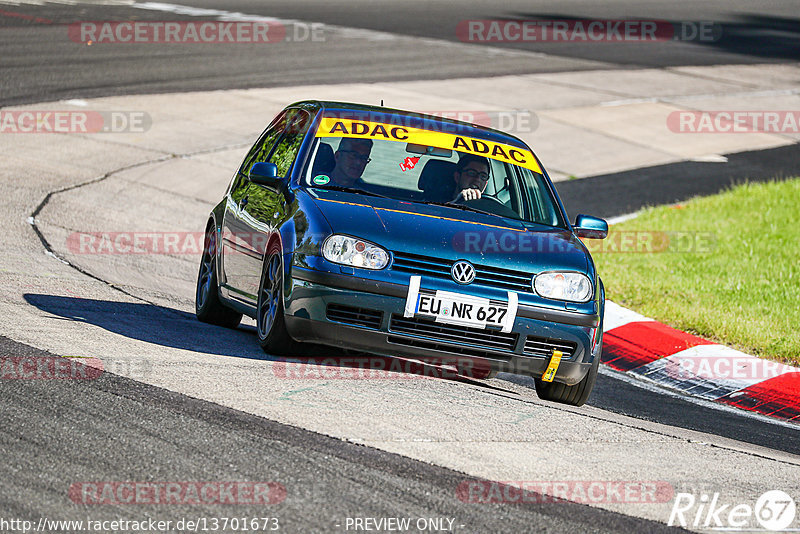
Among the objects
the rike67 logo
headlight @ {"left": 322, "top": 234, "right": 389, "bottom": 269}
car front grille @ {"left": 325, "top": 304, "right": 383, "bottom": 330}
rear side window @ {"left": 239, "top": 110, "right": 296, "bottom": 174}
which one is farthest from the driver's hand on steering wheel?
the rike67 logo

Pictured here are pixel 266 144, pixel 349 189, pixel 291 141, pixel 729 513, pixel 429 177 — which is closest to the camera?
pixel 729 513

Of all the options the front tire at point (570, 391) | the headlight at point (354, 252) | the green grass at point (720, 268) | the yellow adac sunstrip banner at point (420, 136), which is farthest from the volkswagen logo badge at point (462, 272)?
the green grass at point (720, 268)

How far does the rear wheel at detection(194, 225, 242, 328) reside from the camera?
880 centimetres

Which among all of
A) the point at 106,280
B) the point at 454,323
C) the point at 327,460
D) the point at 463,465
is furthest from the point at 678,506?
the point at 106,280

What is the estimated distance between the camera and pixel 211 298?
880cm

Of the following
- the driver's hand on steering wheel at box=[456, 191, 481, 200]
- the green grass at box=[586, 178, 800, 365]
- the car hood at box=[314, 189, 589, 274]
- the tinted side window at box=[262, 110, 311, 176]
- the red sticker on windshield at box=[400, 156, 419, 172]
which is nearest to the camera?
the car hood at box=[314, 189, 589, 274]

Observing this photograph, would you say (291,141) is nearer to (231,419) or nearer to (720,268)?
(231,419)

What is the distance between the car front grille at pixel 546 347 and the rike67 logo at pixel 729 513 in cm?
177

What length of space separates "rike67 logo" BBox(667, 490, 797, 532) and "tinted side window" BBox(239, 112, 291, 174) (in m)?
4.61

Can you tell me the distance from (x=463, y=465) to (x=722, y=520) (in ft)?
3.70

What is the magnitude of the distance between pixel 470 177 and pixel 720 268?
507cm

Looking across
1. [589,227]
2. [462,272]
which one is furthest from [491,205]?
[462,272]

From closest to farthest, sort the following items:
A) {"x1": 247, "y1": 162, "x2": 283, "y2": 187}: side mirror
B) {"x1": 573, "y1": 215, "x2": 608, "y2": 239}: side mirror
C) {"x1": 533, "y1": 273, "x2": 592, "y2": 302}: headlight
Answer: {"x1": 533, "y1": 273, "x2": 592, "y2": 302}: headlight
{"x1": 247, "y1": 162, "x2": 283, "y2": 187}: side mirror
{"x1": 573, "y1": 215, "x2": 608, "y2": 239}: side mirror

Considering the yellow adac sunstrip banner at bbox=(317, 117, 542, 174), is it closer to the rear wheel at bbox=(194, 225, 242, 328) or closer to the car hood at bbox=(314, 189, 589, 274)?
the car hood at bbox=(314, 189, 589, 274)
